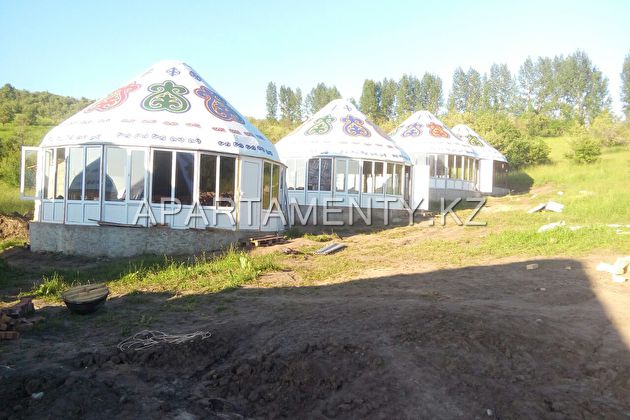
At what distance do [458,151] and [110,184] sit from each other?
20.5m

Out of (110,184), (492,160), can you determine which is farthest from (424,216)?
(110,184)

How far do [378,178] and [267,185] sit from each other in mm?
7635

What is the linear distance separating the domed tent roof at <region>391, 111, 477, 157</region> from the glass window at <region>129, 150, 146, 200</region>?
18180 mm

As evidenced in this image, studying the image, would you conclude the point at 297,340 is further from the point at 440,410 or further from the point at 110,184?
the point at 110,184

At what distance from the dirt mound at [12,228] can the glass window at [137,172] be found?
618cm

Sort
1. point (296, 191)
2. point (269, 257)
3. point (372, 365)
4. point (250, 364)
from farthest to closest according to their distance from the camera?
point (296, 191)
point (269, 257)
point (250, 364)
point (372, 365)

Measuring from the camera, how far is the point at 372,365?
15.0ft

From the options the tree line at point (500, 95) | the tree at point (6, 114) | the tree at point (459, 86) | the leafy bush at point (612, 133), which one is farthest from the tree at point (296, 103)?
the leafy bush at point (612, 133)

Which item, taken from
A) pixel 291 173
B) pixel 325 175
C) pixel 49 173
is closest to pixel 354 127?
pixel 325 175

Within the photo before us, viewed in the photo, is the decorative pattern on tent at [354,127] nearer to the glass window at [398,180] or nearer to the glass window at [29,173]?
the glass window at [398,180]

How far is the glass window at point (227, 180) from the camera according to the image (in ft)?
43.6

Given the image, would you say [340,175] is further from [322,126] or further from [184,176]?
[184,176]

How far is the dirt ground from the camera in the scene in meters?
4.07

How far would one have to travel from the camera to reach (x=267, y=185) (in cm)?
1483
